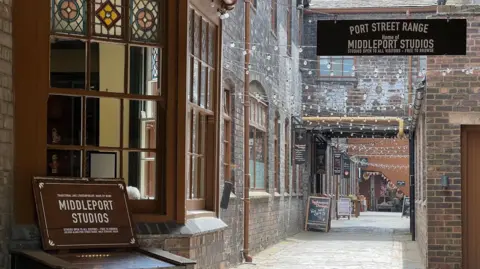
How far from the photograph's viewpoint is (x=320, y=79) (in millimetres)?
30328

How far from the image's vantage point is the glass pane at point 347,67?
100 feet

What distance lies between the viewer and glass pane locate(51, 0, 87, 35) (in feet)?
24.7

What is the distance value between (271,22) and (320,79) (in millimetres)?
9244

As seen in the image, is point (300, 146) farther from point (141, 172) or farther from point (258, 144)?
point (141, 172)

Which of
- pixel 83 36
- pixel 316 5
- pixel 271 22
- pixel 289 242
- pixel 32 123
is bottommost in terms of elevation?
pixel 289 242

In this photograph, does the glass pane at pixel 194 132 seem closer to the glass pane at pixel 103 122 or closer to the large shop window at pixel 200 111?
the large shop window at pixel 200 111

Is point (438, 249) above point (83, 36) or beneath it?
beneath

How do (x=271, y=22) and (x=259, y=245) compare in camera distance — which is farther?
(x=271, y=22)

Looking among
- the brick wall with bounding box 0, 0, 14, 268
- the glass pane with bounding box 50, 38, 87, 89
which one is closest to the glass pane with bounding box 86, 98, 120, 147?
the glass pane with bounding box 50, 38, 87, 89

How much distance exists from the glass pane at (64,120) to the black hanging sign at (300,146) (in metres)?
18.2

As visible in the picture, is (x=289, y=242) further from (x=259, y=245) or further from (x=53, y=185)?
(x=53, y=185)

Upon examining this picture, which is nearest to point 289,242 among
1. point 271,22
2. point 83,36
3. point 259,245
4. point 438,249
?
point 259,245

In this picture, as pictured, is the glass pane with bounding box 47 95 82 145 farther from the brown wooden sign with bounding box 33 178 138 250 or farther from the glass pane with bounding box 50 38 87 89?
the brown wooden sign with bounding box 33 178 138 250

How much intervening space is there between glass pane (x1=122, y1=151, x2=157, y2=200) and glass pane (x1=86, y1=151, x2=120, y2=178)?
0.24ft
